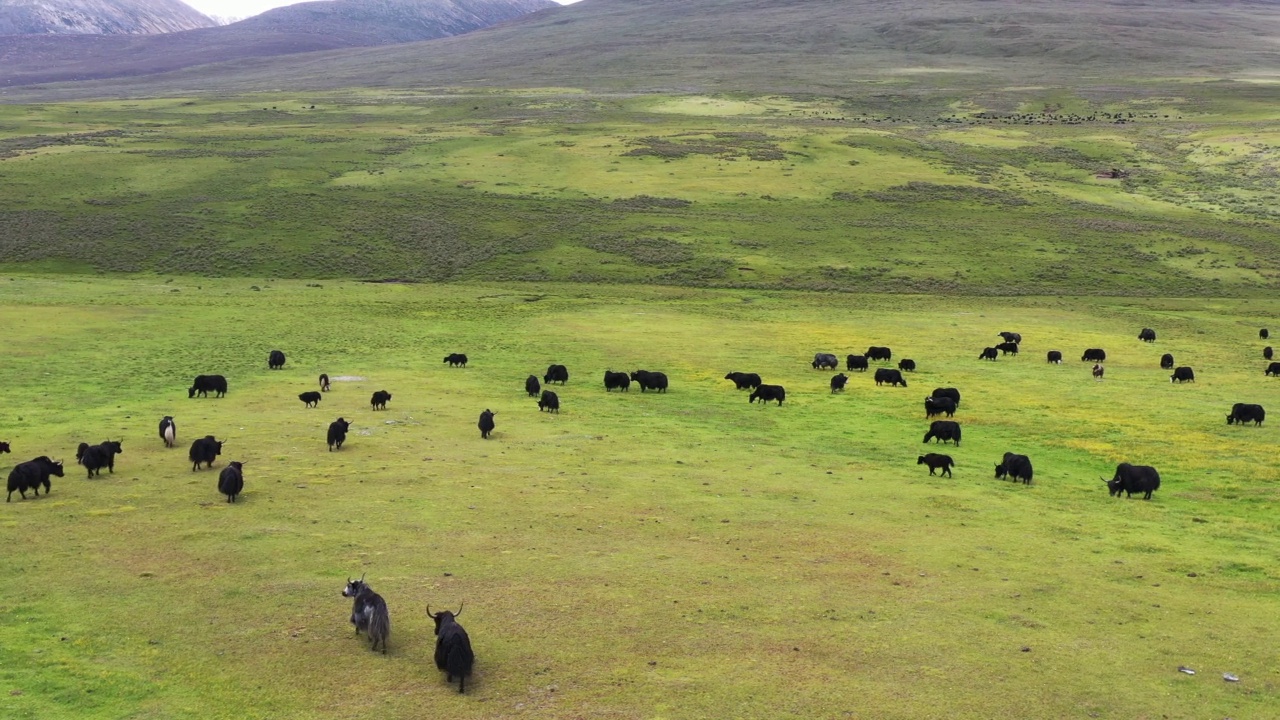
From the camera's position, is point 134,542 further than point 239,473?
No

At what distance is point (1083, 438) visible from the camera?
3334 centimetres

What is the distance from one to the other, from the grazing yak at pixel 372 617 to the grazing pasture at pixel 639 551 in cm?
31

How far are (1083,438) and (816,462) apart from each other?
10204mm

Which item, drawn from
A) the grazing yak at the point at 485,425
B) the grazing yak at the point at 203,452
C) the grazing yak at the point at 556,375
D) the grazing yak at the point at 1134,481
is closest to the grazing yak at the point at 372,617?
the grazing yak at the point at 203,452

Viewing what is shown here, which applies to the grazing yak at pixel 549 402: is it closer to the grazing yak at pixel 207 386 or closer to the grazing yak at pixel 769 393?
the grazing yak at pixel 769 393

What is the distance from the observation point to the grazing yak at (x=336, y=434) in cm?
2805

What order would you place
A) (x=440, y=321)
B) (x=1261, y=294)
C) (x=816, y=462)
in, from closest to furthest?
(x=816, y=462), (x=440, y=321), (x=1261, y=294)

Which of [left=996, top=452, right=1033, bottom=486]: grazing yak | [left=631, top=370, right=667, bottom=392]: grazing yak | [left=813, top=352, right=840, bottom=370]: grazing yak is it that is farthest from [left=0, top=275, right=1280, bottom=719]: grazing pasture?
[left=813, top=352, right=840, bottom=370]: grazing yak

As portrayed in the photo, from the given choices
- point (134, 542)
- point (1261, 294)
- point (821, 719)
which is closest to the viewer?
point (821, 719)

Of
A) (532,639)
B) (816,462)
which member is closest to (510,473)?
(816,462)

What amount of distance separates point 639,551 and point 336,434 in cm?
1159

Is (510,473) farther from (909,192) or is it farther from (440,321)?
(909,192)

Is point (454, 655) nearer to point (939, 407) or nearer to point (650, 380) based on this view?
point (939, 407)

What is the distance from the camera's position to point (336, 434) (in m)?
28.1
